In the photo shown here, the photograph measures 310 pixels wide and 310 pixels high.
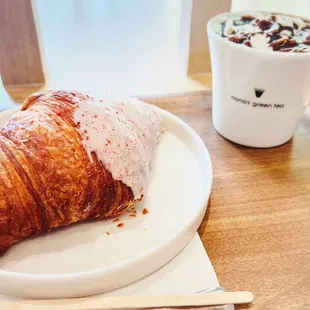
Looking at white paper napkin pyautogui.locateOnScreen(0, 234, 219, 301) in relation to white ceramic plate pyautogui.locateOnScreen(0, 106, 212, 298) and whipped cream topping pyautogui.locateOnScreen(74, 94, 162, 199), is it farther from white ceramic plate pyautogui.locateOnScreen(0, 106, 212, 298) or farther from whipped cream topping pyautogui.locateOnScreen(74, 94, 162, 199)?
whipped cream topping pyautogui.locateOnScreen(74, 94, 162, 199)

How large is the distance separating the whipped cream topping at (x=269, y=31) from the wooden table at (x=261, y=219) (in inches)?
8.7

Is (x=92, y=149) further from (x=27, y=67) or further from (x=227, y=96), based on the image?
(x=27, y=67)

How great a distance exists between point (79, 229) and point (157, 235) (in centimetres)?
13

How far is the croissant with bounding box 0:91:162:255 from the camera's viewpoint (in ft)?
1.92

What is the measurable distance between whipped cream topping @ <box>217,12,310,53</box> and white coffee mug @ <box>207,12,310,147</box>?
0.08ft

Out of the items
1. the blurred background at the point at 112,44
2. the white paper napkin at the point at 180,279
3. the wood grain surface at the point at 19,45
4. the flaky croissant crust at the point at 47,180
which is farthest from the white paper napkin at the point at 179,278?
the wood grain surface at the point at 19,45

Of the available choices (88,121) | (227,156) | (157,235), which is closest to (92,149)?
(88,121)

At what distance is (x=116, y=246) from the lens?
0.62 m

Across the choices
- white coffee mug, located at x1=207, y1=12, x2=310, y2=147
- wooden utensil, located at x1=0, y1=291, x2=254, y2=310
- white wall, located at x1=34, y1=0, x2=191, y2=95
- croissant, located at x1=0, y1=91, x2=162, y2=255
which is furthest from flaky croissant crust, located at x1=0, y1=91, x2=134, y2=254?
white wall, located at x1=34, y1=0, x2=191, y2=95

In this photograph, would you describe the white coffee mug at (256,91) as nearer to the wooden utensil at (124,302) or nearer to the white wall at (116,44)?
the white wall at (116,44)

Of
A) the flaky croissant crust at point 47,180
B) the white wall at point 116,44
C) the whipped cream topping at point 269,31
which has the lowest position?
the white wall at point 116,44

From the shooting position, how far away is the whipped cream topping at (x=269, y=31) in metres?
0.78

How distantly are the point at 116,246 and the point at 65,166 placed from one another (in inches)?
5.7

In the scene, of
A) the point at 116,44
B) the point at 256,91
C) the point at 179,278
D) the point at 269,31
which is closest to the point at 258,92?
the point at 256,91
